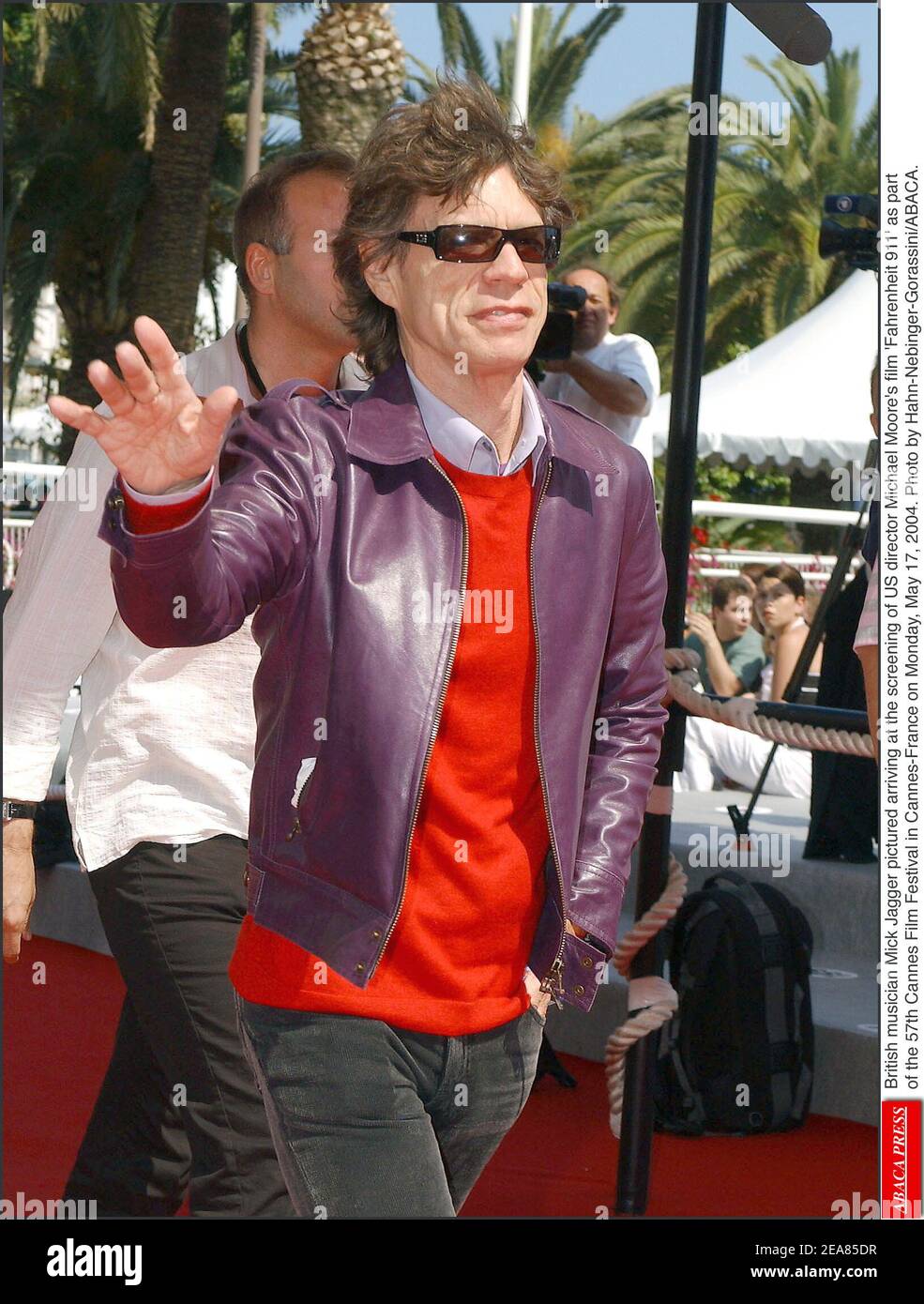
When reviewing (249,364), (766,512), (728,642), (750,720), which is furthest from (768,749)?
(249,364)

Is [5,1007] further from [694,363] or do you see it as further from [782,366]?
[782,366]

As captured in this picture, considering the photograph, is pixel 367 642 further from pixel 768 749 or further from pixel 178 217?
pixel 178 217

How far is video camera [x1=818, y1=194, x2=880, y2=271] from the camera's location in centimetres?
349

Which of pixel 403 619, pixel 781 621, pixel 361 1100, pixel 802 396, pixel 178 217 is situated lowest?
pixel 361 1100

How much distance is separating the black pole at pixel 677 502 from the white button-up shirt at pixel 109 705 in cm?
140

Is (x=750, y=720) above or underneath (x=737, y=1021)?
above

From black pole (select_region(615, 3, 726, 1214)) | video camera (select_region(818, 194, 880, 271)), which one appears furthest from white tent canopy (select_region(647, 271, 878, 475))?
video camera (select_region(818, 194, 880, 271))

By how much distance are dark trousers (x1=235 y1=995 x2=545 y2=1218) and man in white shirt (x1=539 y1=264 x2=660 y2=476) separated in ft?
12.2

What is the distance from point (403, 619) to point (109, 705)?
3.32 ft

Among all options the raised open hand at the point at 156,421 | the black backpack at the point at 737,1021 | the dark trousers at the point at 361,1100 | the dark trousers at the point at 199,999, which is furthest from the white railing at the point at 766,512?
the raised open hand at the point at 156,421

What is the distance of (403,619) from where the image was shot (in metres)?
2.06

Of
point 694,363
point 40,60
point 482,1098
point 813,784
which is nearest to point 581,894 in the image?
point 482,1098

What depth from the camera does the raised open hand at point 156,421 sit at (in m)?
1.67

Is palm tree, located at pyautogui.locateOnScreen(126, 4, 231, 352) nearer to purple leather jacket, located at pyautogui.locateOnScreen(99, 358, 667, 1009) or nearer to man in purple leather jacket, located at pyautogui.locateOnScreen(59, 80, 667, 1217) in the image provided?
man in purple leather jacket, located at pyautogui.locateOnScreen(59, 80, 667, 1217)
